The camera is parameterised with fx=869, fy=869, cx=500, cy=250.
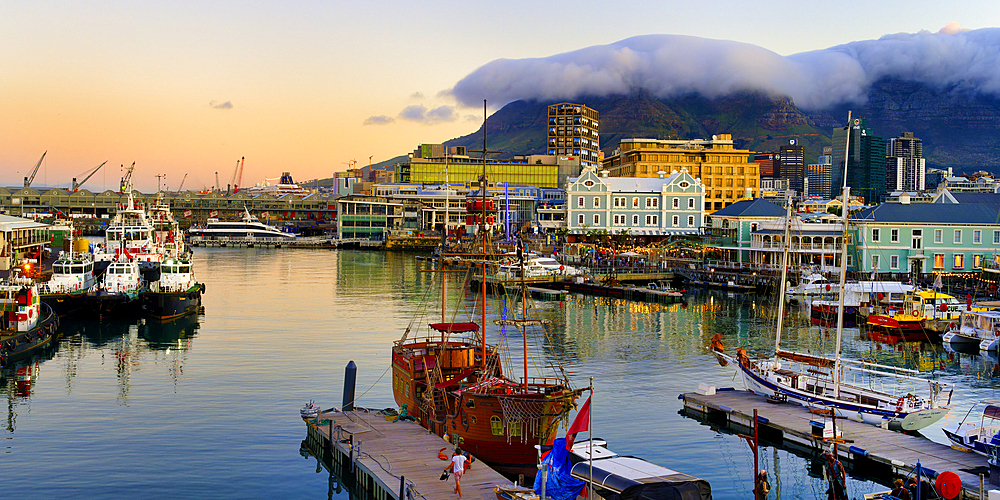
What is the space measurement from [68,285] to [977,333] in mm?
52821

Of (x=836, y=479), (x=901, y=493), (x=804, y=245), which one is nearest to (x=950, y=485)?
(x=901, y=493)

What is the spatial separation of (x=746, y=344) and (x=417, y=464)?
28.1m

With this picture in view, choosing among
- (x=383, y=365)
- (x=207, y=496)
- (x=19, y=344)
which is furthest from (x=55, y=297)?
(x=207, y=496)

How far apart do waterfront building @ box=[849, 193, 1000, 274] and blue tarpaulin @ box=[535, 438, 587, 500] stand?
188ft

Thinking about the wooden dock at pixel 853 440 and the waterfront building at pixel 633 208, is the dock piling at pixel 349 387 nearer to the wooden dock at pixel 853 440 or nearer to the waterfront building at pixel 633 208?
the wooden dock at pixel 853 440

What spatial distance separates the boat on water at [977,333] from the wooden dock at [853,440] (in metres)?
19.0

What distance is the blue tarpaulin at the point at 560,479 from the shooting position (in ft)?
60.1

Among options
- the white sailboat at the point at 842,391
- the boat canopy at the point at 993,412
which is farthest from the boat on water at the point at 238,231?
the boat canopy at the point at 993,412

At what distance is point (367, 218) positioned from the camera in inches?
6029

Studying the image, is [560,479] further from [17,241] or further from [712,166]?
[712,166]

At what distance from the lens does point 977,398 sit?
32.5 metres

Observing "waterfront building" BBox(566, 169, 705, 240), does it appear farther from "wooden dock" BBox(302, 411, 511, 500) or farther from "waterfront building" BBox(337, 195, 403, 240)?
"wooden dock" BBox(302, 411, 511, 500)

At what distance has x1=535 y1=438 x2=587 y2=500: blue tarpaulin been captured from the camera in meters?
18.3

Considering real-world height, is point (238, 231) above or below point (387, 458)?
above
